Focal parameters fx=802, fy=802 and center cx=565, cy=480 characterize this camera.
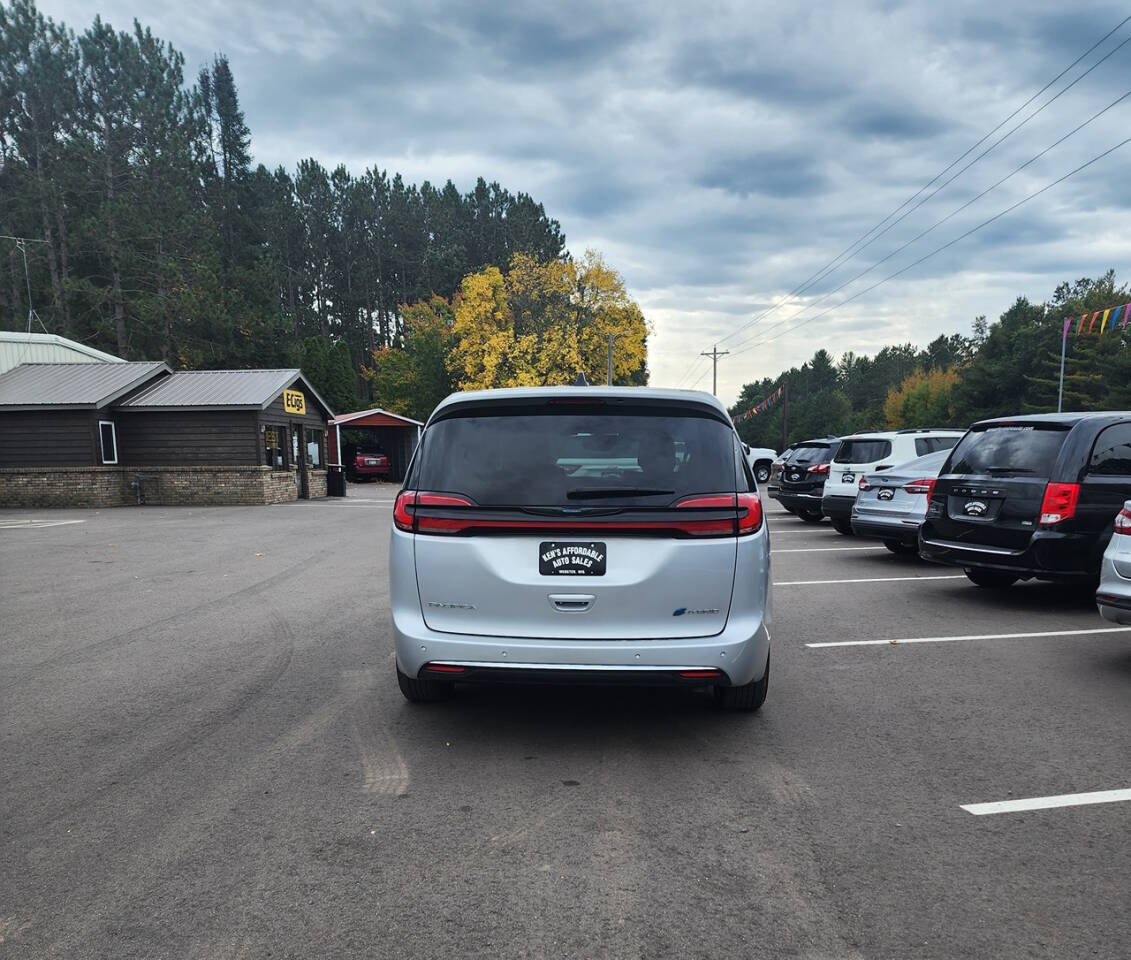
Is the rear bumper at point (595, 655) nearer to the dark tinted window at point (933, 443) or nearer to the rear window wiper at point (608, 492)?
the rear window wiper at point (608, 492)

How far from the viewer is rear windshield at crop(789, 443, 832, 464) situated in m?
15.5

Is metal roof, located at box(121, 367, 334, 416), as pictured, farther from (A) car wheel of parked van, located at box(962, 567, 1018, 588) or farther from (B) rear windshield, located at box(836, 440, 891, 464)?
(A) car wheel of parked van, located at box(962, 567, 1018, 588)

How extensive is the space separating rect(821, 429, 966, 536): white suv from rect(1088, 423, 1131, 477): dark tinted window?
5.20 metres

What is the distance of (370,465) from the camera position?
129 ft

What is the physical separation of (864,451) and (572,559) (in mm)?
10179

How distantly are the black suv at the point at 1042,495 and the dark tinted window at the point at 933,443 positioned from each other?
4.97 meters

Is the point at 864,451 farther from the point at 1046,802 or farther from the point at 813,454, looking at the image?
the point at 1046,802

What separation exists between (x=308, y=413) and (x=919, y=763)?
2656cm

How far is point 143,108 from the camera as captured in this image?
4116cm

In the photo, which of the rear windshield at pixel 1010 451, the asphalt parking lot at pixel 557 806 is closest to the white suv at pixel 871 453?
the rear windshield at pixel 1010 451

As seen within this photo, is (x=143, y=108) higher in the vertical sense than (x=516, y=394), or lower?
higher

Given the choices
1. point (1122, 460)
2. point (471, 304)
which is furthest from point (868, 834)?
point (471, 304)

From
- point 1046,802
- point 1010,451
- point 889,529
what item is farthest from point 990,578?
point 1046,802

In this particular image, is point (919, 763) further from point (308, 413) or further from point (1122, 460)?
point (308, 413)
